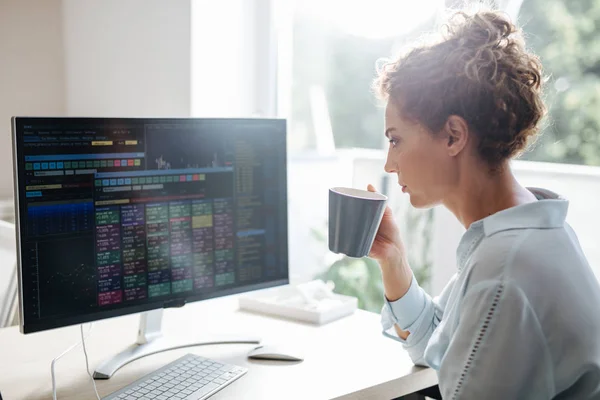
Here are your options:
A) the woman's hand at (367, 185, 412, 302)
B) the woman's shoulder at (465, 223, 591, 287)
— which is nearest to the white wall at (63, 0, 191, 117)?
A: the woman's hand at (367, 185, 412, 302)

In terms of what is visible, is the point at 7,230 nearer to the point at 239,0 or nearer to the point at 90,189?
the point at 90,189

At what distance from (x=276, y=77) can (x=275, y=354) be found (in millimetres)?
1271

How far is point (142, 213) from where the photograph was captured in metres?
1.39

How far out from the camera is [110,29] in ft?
7.61

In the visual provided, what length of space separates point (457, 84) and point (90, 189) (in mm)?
704

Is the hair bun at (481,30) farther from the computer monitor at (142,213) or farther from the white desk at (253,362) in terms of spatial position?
the white desk at (253,362)

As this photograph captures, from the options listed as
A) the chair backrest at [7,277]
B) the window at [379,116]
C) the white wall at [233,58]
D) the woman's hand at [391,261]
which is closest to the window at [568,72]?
the window at [379,116]

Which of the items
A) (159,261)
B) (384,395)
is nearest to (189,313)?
(159,261)

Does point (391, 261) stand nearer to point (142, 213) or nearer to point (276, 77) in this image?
point (142, 213)

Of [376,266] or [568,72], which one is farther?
[376,266]

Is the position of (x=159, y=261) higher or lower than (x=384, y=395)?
higher

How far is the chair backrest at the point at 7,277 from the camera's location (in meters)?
1.71

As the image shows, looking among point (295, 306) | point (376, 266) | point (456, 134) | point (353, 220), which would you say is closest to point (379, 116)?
point (376, 266)

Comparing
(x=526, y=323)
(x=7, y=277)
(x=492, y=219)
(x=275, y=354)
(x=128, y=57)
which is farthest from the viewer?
(x=128, y=57)
